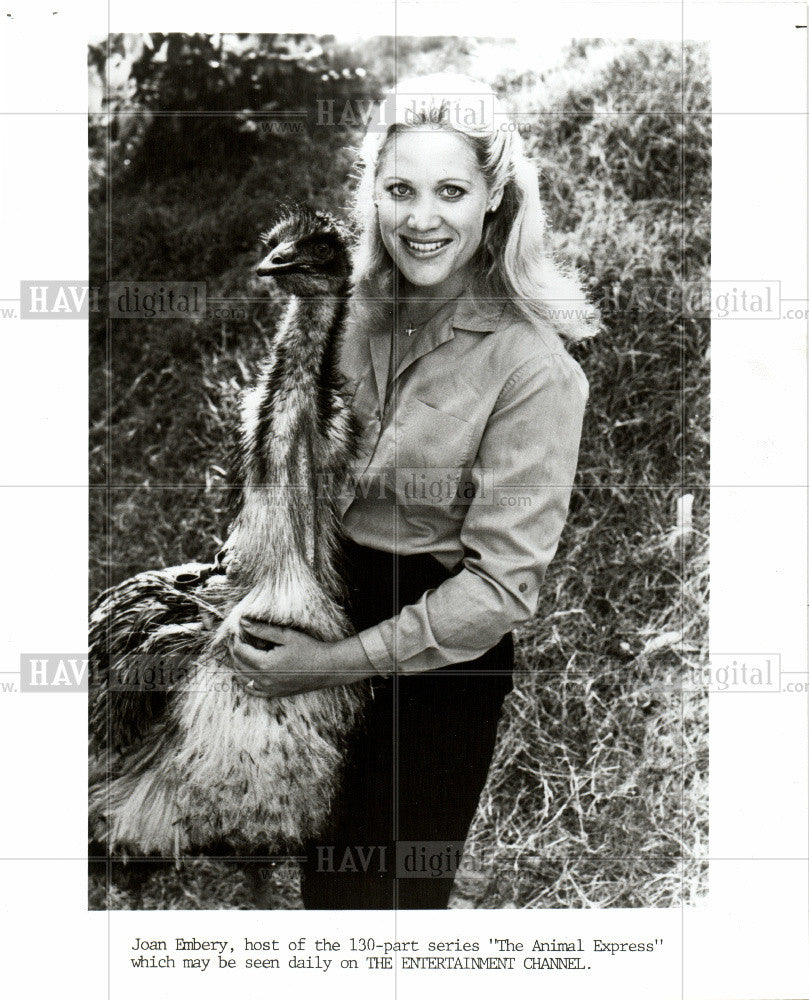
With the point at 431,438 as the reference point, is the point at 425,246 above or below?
above

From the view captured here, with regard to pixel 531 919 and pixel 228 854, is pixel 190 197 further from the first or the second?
pixel 531 919

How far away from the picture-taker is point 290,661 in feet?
7.43

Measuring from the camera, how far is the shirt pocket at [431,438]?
7.29 ft

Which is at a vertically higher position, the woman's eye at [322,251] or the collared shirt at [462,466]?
the woman's eye at [322,251]

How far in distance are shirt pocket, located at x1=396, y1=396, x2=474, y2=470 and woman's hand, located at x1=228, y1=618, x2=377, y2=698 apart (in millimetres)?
449

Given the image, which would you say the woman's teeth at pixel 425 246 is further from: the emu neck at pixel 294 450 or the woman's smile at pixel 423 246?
the emu neck at pixel 294 450

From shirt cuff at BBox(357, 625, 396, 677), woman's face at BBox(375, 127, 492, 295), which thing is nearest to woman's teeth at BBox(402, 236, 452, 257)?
woman's face at BBox(375, 127, 492, 295)

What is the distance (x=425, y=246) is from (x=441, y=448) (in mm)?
476

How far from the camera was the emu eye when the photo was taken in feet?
→ 7.48

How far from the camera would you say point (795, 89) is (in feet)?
7.65

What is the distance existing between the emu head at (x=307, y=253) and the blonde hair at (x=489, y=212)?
4 centimetres

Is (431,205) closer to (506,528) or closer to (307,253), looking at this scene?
(307,253)

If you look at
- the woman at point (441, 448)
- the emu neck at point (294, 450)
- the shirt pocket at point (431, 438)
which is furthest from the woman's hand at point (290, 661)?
the shirt pocket at point (431, 438)

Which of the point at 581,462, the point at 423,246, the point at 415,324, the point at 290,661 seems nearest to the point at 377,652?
the point at 290,661
